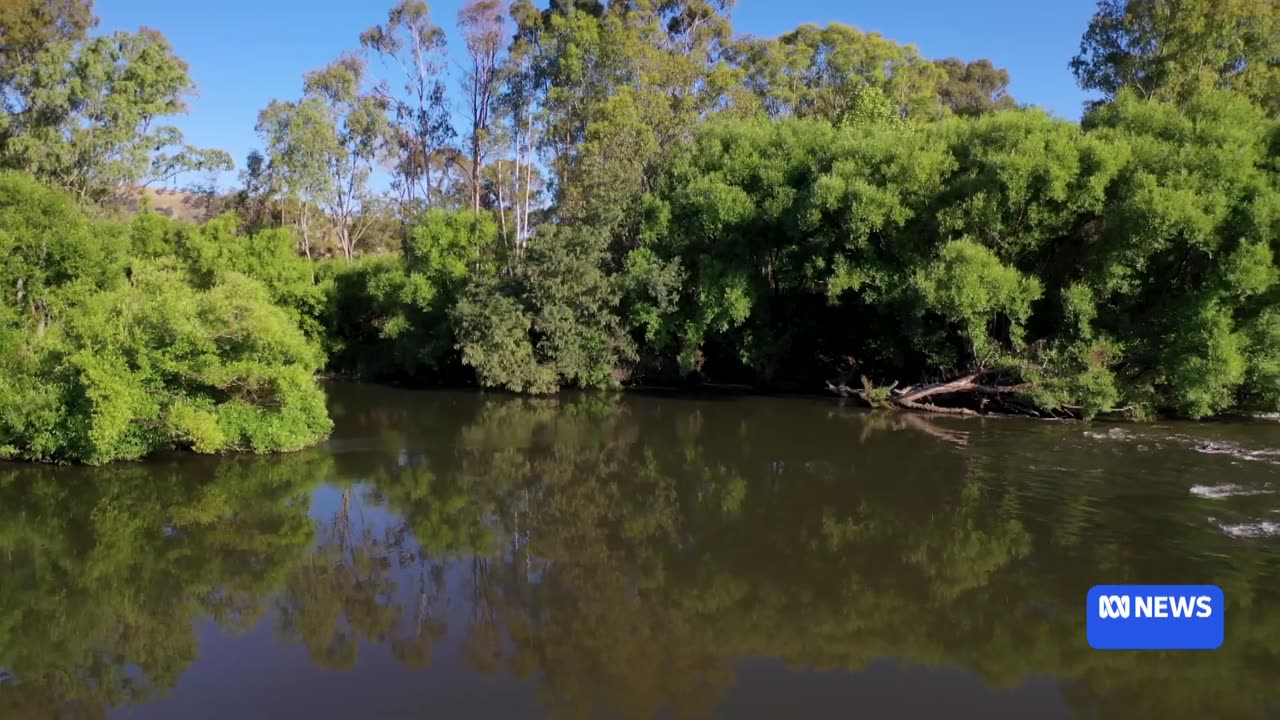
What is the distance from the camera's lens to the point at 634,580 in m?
9.90

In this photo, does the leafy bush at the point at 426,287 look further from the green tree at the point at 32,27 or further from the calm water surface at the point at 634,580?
the green tree at the point at 32,27

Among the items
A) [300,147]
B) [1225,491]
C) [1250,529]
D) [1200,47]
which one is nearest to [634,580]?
[1250,529]

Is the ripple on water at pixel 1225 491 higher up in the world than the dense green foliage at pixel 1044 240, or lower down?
lower down

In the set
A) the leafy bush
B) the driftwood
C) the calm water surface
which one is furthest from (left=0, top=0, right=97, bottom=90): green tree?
the driftwood

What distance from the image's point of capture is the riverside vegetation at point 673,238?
53.8ft

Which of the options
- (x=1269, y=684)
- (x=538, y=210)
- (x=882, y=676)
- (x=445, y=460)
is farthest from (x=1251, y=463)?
(x=538, y=210)

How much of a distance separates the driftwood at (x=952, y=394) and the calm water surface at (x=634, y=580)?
460 centimetres

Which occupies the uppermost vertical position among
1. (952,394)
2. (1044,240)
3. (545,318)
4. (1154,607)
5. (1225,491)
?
(1044,240)

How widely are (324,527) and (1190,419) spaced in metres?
20.3

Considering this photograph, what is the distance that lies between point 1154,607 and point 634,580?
18.0ft

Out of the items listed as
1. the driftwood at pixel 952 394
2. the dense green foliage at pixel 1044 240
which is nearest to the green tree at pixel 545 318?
the dense green foliage at pixel 1044 240

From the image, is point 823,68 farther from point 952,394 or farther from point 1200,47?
point 952,394

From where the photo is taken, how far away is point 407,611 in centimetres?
905

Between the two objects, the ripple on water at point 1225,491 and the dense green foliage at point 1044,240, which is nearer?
the ripple on water at point 1225,491
